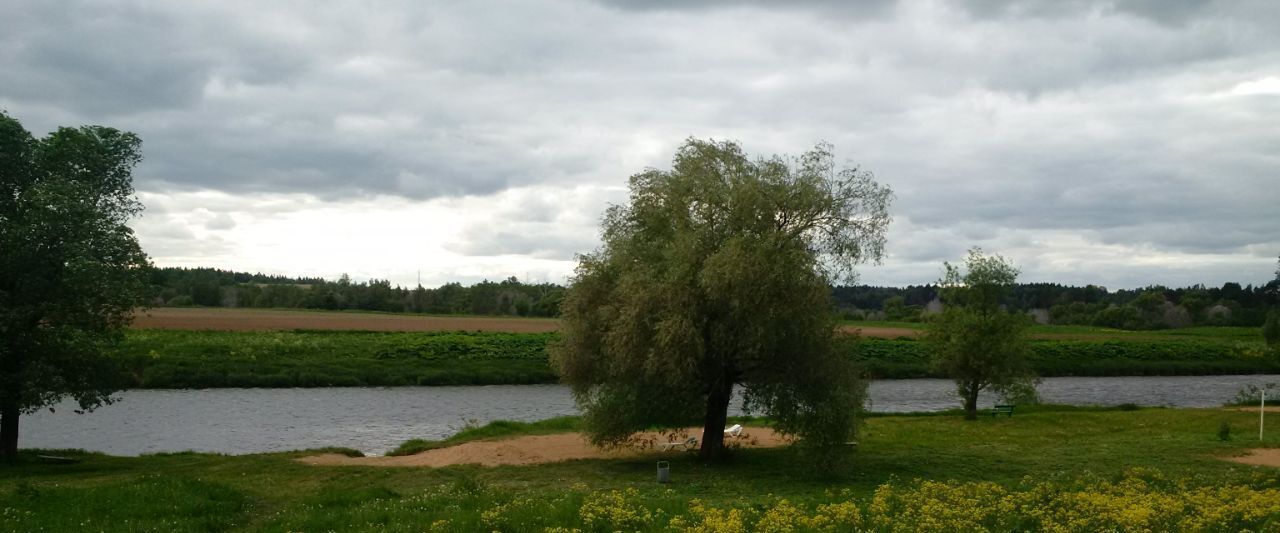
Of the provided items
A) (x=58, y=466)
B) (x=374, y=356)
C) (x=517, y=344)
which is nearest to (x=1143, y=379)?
(x=517, y=344)

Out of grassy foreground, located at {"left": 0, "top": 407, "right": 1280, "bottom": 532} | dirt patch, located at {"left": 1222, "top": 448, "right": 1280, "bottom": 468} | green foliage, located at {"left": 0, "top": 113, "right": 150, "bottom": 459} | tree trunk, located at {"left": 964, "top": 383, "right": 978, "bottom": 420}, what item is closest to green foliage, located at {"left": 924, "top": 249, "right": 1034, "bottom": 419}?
tree trunk, located at {"left": 964, "top": 383, "right": 978, "bottom": 420}

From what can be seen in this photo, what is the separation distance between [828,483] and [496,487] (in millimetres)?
8687

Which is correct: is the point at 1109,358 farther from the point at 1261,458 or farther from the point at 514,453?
the point at 514,453

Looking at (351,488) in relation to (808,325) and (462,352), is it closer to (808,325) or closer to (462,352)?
(808,325)

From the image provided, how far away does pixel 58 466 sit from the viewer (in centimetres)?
2683

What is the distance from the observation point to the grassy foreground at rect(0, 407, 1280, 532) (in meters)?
15.2

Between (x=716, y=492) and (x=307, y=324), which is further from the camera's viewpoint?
(x=307, y=324)

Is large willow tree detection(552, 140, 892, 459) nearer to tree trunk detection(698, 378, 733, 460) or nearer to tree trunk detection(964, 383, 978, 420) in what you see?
tree trunk detection(698, 378, 733, 460)

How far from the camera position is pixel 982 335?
42.4 metres

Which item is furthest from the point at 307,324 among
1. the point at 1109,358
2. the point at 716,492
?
the point at 1109,358

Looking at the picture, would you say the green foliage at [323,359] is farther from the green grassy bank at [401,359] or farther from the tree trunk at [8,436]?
the tree trunk at [8,436]

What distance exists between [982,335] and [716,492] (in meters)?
25.5

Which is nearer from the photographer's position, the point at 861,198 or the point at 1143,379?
the point at 861,198

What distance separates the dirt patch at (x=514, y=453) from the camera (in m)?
28.2
